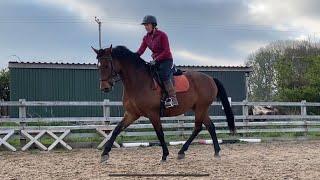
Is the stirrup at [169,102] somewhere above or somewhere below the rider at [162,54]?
below

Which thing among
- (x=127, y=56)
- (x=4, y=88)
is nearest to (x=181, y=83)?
(x=127, y=56)

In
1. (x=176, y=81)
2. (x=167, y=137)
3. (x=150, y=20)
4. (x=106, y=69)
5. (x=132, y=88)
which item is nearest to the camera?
(x=106, y=69)

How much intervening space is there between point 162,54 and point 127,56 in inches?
24.8

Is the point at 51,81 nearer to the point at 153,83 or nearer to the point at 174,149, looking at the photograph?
the point at 174,149

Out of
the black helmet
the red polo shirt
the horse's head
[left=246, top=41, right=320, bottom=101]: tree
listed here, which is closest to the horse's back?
the red polo shirt

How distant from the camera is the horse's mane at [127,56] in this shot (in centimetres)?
823

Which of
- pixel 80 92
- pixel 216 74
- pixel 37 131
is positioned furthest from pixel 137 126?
pixel 216 74

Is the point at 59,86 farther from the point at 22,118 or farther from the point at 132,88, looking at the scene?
the point at 132,88

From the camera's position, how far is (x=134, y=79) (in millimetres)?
8227

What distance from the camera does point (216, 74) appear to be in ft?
78.5

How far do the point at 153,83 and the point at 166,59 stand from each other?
501mm

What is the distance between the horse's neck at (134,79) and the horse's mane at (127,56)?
0.11 m

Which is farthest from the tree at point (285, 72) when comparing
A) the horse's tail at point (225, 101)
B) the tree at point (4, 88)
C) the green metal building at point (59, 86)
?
the horse's tail at point (225, 101)

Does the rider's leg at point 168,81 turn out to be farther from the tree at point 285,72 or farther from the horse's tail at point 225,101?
the tree at point 285,72
